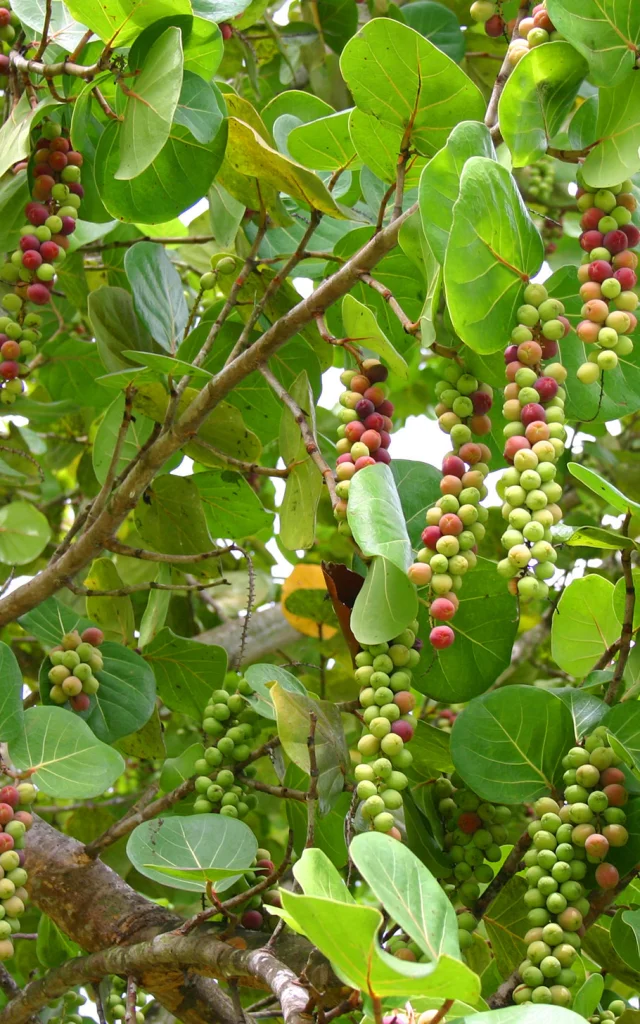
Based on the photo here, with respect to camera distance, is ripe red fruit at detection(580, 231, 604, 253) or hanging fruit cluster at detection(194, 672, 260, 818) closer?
ripe red fruit at detection(580, 231, 604, 253)

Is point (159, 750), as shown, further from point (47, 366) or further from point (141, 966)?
point (47, 366)

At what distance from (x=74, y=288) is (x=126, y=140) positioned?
25.0 inches

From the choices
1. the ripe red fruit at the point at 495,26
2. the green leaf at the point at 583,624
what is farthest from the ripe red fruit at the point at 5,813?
the ripe red fruit at the point at 495,26

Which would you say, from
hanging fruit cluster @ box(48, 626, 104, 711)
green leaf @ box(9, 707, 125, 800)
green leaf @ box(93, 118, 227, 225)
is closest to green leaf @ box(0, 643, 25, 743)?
green leaf @ box(9, 707, 125, 800)

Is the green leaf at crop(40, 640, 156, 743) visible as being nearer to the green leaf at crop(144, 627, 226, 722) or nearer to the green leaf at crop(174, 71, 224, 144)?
the green leaf at crop(144, 627, 226, 722)

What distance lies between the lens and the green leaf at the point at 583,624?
1.17m

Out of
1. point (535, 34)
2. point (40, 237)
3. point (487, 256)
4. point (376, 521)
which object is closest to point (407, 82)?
point (535, 34)

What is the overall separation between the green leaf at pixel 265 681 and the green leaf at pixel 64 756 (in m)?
0.17

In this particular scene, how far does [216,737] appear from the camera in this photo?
1.37 metres

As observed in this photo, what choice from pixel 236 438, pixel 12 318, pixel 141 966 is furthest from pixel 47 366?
pixel 141 966

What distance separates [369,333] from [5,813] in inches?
24.2

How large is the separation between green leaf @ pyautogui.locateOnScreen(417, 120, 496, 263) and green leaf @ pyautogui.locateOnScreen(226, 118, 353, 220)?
8.7 inches

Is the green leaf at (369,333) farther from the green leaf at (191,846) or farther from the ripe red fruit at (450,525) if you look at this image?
the green leaf at (191,846)

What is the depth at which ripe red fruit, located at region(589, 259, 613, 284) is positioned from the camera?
898 millimetres
